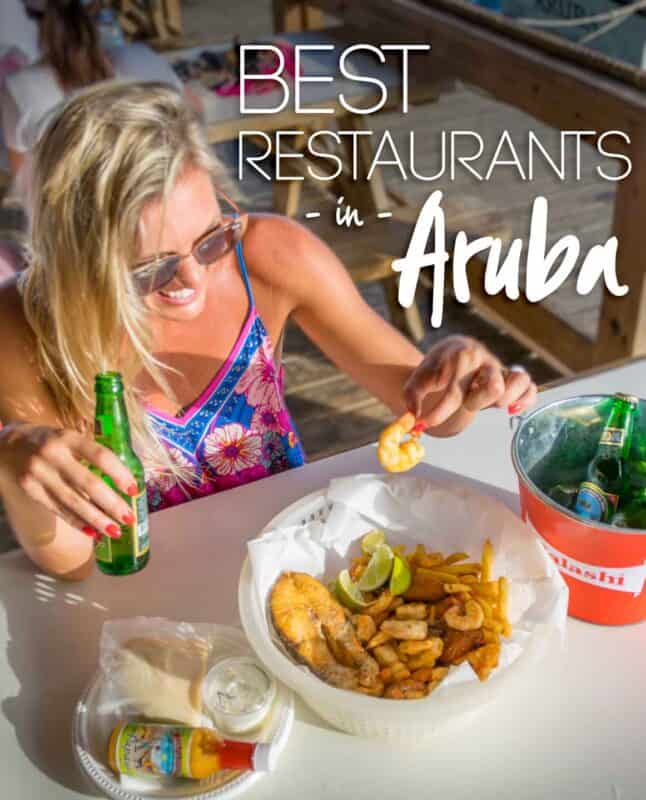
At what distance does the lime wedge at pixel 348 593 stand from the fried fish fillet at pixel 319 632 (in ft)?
0.04

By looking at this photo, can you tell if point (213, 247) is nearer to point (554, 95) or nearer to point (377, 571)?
point (377, 571)

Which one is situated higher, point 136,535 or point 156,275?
point 156,275

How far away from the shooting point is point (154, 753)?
0.82m

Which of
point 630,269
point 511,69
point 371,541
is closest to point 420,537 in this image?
point 371,541

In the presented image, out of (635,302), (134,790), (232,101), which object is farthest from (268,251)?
(232,101)

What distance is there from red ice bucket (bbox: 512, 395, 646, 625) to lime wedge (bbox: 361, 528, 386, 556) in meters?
0.17

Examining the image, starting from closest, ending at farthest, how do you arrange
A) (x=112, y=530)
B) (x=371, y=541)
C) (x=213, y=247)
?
(x=112, y=530), (x=371, y=541), (x=213, y=247)

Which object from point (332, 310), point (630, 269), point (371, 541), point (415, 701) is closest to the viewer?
point (415, 701)

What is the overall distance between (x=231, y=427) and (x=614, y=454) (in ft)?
1.92

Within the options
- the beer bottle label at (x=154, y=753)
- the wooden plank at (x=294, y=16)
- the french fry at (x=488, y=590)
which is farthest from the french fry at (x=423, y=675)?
the wooden plank at (x=294, y=16)

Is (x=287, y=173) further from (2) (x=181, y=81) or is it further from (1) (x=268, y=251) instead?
(1) (x=268, y=251)

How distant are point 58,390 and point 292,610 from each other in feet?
1.62

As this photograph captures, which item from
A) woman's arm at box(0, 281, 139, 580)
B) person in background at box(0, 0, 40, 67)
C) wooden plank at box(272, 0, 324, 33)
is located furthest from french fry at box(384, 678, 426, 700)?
wooden plank at box(272, 0, 324, 33)

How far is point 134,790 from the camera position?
0.82 meters
